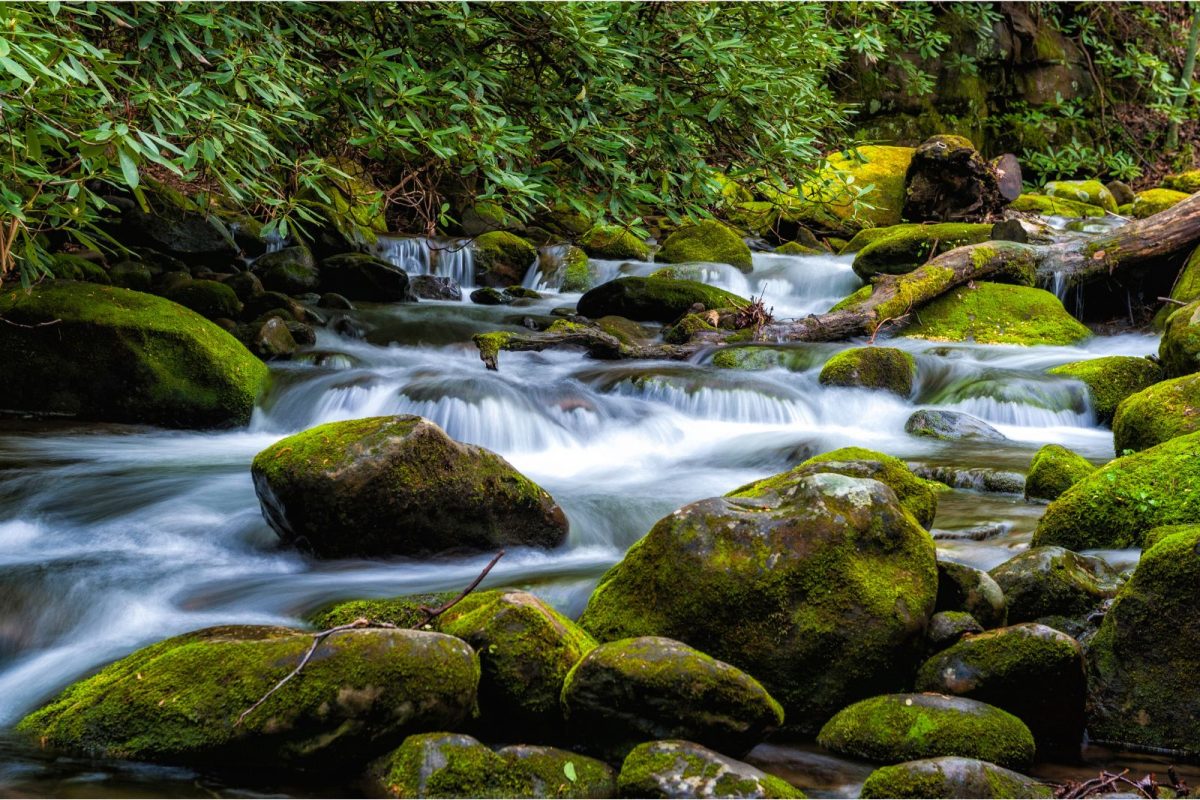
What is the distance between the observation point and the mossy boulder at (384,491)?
216 inches

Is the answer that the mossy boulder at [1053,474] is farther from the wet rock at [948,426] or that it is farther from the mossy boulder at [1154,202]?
the mossy boulder at [1154,202]

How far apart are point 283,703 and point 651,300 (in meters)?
10.0

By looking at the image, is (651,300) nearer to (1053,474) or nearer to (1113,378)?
(1113,378)

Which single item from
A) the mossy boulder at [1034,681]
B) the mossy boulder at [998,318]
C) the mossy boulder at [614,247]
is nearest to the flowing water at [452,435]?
the mossy boulder at [998,318]

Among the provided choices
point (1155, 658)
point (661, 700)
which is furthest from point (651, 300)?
point (661, 700)

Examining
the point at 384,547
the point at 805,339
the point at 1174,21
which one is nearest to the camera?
the point at 384,547

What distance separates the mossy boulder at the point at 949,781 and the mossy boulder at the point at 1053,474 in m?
3.65

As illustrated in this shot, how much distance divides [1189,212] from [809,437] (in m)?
6.66

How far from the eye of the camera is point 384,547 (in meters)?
5.73

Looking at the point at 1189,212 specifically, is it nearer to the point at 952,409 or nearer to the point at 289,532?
the point at 952,409

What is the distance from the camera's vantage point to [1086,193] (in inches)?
779

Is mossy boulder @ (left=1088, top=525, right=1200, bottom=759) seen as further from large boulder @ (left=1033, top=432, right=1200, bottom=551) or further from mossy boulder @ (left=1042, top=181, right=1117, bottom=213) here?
mossy boulder @ (left=1042, top=181, right=1117, bottom=213)

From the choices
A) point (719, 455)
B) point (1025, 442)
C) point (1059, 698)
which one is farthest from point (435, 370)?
point (1059, 698)

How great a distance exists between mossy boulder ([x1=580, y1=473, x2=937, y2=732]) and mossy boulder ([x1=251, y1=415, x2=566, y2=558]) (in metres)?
1.51
